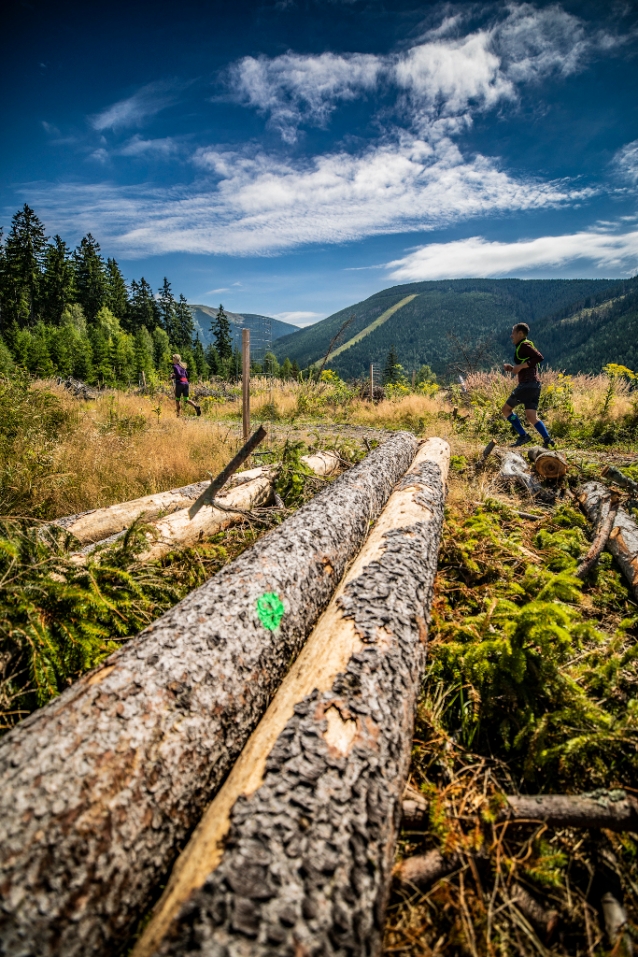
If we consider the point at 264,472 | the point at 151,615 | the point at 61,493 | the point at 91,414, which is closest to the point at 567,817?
the point at 151,615

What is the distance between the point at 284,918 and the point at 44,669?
1.33m

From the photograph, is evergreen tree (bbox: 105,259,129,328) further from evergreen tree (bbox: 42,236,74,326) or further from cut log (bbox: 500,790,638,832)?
cut log (bbox: 500,790,638,832)

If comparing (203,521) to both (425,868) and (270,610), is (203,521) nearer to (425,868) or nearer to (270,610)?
(270,610)

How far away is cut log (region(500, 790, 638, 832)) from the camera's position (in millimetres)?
1279

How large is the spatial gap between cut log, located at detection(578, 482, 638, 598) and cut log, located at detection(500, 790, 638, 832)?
181 centimetres

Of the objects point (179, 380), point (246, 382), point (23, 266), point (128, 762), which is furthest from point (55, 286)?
point (128, 762)

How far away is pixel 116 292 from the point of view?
4878cm

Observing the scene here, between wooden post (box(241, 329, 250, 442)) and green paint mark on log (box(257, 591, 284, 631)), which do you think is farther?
wooden post (box(241, 329, 250, 442))

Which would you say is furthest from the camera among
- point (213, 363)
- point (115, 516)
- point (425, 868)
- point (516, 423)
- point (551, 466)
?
point (213, 363)

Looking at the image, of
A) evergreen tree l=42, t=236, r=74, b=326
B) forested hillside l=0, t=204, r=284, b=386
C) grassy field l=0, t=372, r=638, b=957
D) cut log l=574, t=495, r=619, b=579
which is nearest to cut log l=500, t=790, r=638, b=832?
grassy field l=0, t=372, r=638, b=957

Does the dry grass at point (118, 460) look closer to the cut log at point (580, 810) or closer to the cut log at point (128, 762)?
the cut log at point (128, 762)

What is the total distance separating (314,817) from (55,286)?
55.9m

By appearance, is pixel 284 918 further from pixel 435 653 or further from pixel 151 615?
pixel 151 615

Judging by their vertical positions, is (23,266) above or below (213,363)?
above
